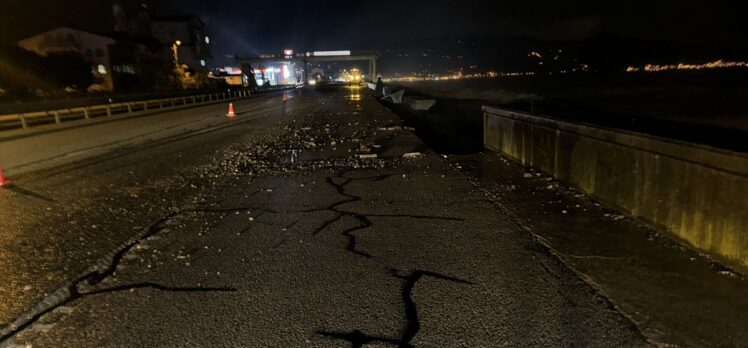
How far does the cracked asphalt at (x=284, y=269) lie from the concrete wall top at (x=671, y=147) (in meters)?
1.72

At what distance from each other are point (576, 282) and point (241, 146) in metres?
12.1

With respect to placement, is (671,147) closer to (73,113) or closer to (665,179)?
(665,179)

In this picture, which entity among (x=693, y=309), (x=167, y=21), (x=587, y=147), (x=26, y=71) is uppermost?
(x=167, y=21)

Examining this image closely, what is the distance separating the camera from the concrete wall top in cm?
428

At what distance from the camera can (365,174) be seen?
32.3 ft

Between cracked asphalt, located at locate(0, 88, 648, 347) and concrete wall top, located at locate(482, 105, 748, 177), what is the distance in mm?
1718

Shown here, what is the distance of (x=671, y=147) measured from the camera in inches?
203

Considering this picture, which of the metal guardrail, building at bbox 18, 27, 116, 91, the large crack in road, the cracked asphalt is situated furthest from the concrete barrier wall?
building at bbox 18, 27, 116, 91

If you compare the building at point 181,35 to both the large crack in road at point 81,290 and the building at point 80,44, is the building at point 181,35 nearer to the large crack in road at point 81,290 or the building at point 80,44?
the building at point 80,44

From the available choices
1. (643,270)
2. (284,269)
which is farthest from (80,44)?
(643,270)

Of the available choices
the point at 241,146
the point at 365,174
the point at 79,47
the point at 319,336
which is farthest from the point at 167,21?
the point at 319,336

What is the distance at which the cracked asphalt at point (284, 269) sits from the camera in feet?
11.6

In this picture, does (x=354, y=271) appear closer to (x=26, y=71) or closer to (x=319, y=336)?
(x=319, y=336)

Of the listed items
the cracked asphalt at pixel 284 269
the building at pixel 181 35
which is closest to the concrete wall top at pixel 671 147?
the cracked asphalt at pixel 284 269
